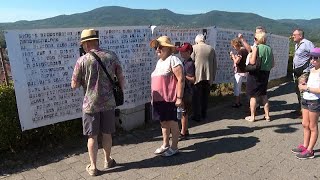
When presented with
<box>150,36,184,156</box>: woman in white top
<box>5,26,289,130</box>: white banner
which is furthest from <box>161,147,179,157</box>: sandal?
<box>5,26,289,130</box>: white banner

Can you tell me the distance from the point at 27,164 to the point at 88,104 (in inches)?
56.6

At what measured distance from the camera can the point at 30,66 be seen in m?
4.73

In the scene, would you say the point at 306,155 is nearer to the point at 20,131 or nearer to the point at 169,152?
the point at 169,152

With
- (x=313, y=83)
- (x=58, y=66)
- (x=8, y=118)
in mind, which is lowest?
(x=8, y=118)

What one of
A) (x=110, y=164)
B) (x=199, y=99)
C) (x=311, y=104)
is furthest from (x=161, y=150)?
(x=311, y=104)

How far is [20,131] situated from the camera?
190 inches

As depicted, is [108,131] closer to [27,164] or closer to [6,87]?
[27,164]

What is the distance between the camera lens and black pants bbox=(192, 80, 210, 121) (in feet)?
21.3

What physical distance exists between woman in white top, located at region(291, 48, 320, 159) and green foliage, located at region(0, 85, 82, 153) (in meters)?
3.52

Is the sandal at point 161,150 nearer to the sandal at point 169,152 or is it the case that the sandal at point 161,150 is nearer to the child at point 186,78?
the sandal at point 169,152

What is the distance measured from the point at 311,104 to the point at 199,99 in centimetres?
241

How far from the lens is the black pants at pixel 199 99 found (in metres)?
6.49

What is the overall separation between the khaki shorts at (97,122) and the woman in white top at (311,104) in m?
2.63

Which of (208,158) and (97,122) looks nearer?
(97,122)
